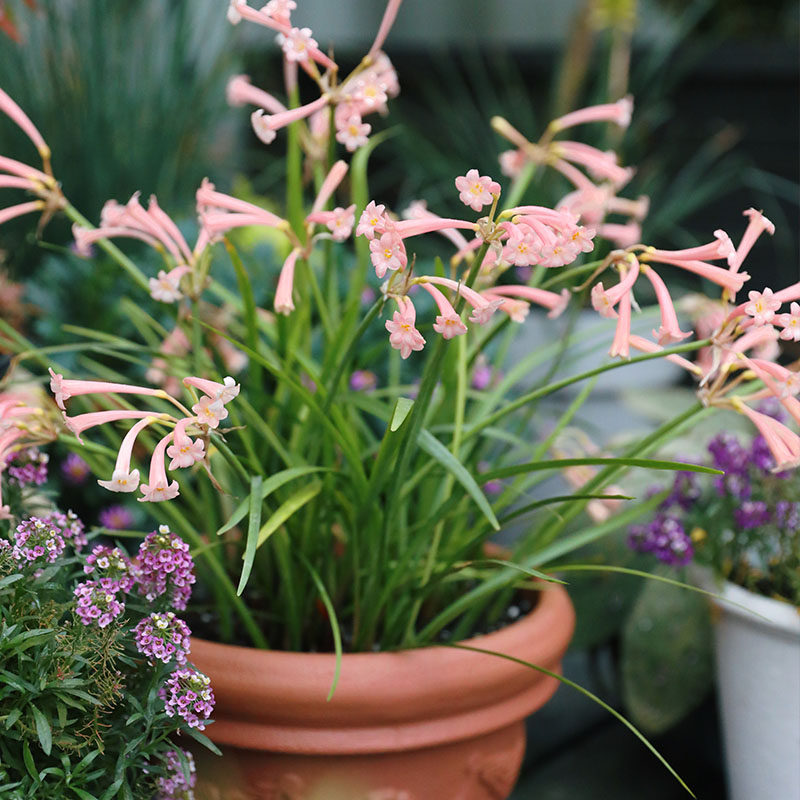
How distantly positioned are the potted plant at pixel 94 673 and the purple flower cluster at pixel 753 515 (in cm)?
52

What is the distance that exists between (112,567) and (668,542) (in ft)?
1.72

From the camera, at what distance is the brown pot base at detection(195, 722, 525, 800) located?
0.74 m

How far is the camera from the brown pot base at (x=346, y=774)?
74 centimetres

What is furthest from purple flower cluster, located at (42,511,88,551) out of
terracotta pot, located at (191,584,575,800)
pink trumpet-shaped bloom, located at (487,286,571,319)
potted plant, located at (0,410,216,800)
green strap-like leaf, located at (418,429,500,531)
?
pink trumpet-shaped bloom, located at (487,286,571,319)

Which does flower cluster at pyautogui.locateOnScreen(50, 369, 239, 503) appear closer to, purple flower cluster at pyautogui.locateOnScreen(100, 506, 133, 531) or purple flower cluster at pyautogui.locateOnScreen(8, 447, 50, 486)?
purple flower cluster at pyautogui.locateOnScreen(8, 447, 50, 486)

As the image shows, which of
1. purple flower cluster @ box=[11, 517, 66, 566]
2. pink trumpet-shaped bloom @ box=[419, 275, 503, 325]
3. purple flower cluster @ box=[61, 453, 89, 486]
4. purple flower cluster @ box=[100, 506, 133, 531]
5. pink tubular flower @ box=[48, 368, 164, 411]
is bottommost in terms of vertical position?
purple flower cluster @ box=[100, 506, 133, 531]

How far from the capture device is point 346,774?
740mm

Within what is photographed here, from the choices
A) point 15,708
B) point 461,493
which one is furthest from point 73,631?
point 461,493

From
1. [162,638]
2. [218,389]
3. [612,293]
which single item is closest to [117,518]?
[162,638]

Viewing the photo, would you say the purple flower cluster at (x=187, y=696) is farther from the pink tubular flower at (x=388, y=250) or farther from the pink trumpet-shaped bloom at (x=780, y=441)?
the pink trumpet-shaped bloom at (x=780, y=441)

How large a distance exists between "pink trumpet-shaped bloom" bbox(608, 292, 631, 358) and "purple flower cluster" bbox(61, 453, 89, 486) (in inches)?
27.8

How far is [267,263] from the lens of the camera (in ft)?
4.82

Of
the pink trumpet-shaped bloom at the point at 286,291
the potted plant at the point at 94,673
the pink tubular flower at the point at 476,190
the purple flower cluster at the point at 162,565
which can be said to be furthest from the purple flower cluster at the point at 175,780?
the pink tubular flower at the point at 476,190

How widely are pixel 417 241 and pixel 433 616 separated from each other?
1083 mm
